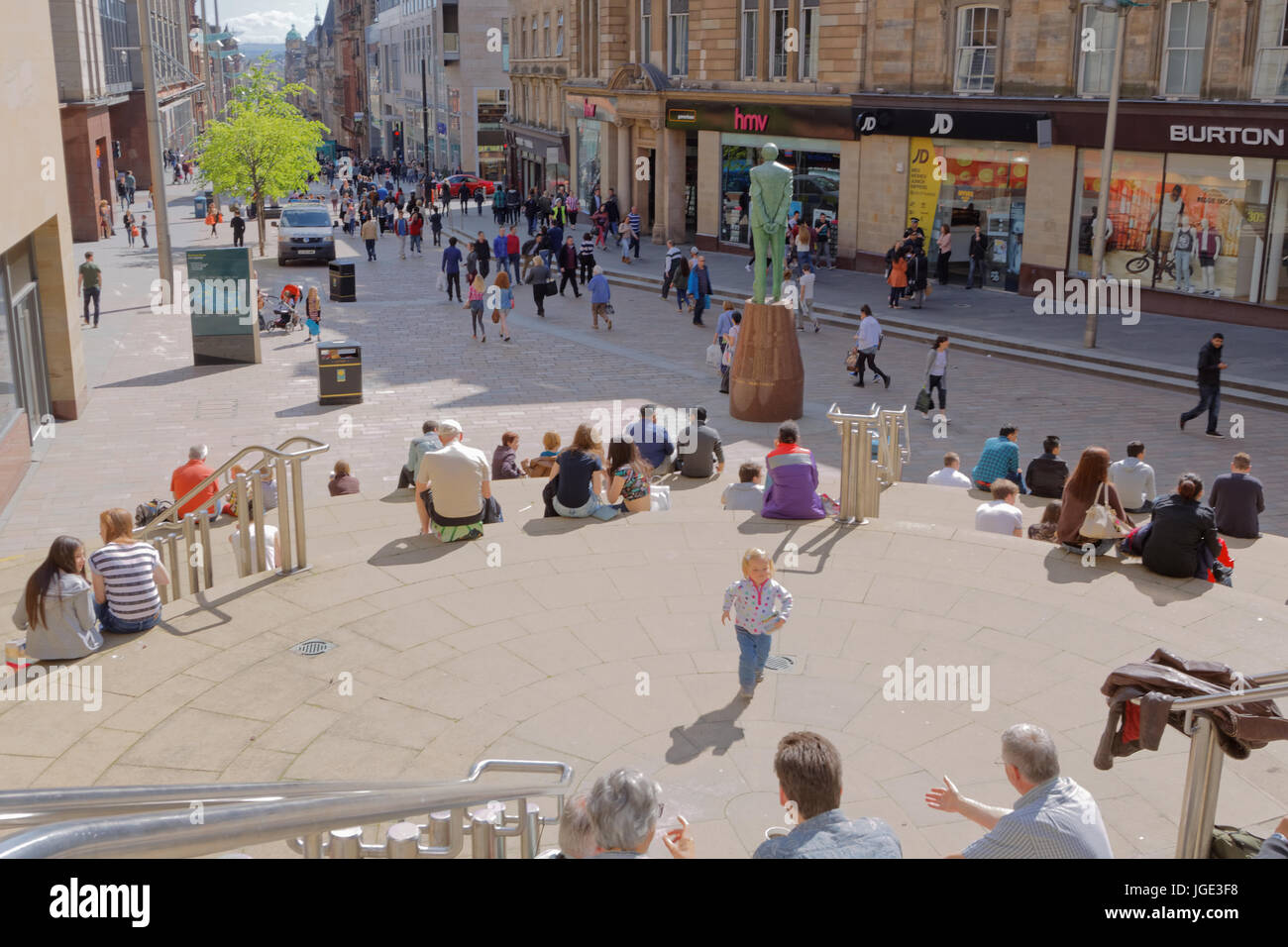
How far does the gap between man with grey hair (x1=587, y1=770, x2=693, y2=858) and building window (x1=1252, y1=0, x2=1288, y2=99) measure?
75.7 feet

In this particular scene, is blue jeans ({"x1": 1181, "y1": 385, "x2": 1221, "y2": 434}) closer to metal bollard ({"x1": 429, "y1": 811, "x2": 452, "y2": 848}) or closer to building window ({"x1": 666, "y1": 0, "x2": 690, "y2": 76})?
metal bollard ({"x1": 429, "y1": 811, "x2": 452, "y2": 848})

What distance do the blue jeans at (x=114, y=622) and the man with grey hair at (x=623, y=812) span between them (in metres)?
5.49

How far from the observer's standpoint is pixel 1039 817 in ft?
15.6

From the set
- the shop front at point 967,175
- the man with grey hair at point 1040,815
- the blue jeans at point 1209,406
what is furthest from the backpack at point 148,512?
the shop front at point 967,175

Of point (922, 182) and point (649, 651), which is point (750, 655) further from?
point (922, 182)

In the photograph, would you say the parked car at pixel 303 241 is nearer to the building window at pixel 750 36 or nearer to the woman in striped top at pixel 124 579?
the building window at pixel 750 36

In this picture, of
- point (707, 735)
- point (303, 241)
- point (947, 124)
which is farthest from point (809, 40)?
point (707, 735)

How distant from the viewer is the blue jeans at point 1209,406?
57.2 ft

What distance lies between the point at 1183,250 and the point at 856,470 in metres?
17.5

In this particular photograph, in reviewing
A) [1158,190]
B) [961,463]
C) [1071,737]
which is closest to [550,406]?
[961,463]

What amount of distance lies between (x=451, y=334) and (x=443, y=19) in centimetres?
5818

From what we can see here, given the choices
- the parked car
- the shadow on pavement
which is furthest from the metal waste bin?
the parked car

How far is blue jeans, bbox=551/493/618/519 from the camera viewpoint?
38.5 feet
